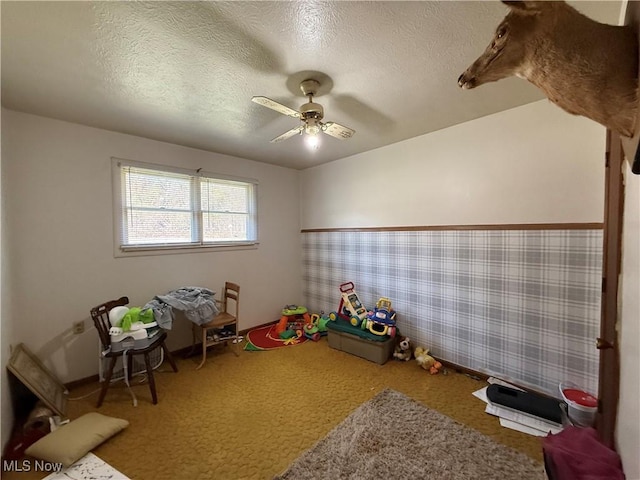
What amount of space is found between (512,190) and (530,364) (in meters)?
1.52

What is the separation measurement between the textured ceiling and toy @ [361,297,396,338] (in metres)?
2.04

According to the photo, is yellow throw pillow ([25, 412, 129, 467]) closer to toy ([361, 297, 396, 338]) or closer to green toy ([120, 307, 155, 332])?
green toy ([120, 307, 155, 332])

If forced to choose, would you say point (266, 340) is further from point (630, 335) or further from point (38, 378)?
Result: point (630, 335)

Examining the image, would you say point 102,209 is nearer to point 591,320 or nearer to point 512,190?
point 512,190

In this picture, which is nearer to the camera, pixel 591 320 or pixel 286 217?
pixel 591 320

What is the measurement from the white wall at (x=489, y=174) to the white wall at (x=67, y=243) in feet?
7.37

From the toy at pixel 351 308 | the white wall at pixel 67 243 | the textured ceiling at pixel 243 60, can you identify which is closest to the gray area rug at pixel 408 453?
the toy at pixel 351 308

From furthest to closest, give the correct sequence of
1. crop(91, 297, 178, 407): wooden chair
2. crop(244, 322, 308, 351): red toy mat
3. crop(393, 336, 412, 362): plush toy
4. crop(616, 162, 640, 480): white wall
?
crop(244, 322, 308, 351): red toy mat < crop(393, 336, 412, 362): plush toy < crop(91, 297, 178, 407): wooden chair < crop(616, 162, 640, 480): white wall

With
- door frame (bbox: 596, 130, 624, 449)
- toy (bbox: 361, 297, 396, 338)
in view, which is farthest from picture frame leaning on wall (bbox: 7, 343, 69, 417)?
door frame (bbox: 596, 130, 624, 449)

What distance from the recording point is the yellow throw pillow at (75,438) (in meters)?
1.62

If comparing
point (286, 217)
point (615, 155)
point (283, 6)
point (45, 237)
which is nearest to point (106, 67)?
point (283, 6)

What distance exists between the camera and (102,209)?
2.61 meters

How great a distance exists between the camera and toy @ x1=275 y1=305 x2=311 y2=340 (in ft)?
12.0

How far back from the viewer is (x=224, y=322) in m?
2.93
